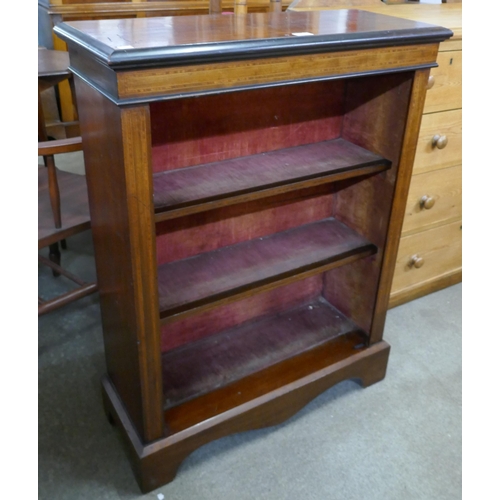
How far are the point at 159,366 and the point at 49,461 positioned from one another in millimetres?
568

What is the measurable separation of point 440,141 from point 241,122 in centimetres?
87

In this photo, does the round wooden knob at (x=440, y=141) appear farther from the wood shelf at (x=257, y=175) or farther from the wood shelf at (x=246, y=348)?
the wood shelf at (x=246, y=348)

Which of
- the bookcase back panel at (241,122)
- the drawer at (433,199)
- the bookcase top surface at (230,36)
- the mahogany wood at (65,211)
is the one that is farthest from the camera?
the drawer at (433,199)

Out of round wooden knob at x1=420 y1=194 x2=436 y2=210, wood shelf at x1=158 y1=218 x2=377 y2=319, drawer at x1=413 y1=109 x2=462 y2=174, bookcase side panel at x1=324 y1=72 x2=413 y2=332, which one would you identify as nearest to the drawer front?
round wooden knob at x1=420 y1=194 x2=436 y2=210

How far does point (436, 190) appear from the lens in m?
2.14

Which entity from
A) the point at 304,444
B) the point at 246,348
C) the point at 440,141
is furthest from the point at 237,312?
the point at 440,141

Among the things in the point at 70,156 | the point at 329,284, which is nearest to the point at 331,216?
the point at 329,284

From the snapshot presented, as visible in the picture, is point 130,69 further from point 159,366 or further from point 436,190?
point 436,190

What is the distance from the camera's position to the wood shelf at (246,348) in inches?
65.6

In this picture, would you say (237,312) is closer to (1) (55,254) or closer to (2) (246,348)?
(2) (246,348)

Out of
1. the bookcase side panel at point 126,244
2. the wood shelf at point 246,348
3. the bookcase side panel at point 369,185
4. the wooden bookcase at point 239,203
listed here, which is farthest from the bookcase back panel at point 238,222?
the wood shelf at point 246,348

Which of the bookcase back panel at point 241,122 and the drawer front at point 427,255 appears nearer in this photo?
the bookcase back panel at point 241,122

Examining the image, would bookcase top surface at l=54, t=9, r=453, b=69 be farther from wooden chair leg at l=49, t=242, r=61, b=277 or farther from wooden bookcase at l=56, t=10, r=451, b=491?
wooden chair leg at l=49, t=242, r=61, b=277

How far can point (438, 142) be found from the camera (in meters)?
1.96
